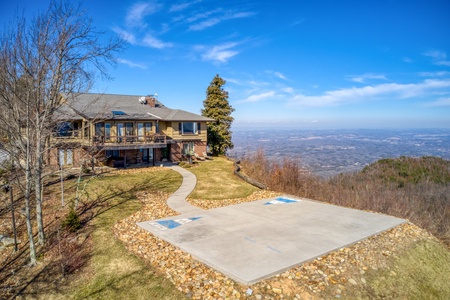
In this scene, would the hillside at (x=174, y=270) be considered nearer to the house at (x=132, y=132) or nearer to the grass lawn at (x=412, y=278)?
the grass lawn at (x=412, y=278)

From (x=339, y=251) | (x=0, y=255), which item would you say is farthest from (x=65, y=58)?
(x=339, y=251)

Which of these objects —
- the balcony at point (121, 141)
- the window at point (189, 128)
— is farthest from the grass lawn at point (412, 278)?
the window at point (189, 128)

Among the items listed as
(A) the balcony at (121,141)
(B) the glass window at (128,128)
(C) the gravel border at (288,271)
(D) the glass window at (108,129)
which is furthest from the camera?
(B) the glass window at (128,128)

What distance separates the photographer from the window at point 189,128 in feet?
95.6

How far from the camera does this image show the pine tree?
34250mm

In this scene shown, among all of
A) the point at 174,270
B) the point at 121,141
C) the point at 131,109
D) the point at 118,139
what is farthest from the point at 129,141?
the point at 174,270

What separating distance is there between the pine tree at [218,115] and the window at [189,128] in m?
3.97

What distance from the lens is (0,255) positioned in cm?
982

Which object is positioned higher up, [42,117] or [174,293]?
[42,117]

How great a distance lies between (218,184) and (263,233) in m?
9.45

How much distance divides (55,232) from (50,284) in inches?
149

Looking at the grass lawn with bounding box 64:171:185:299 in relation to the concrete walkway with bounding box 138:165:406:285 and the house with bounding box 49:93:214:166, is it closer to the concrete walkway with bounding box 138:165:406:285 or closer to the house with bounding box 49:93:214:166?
the concrete walkway with bounding box 138:165:406:285

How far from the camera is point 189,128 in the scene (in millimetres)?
29766

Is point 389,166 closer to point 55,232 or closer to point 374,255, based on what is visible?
point 374,255
